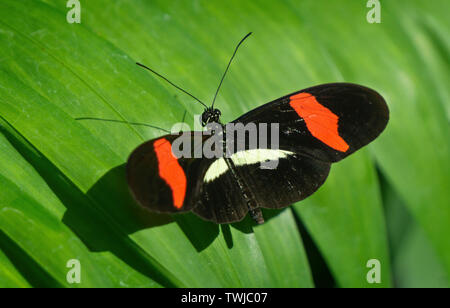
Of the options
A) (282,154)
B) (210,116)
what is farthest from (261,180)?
(210,116)

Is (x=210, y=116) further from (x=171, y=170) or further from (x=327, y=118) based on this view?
(x=327, y=118)

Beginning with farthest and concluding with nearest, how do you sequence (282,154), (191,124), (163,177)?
(282,154) → (191,124) → (163,177)

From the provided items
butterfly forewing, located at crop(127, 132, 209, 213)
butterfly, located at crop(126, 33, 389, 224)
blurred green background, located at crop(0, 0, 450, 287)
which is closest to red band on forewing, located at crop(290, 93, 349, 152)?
butterfly, located at crop(126, 33, 389, 224)

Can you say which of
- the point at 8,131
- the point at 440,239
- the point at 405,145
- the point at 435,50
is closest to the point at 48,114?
the point at 8,131

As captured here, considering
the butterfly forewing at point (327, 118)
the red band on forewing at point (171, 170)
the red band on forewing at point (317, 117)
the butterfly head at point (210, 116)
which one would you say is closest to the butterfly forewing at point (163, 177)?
the red band on forewing at point (171, 170)

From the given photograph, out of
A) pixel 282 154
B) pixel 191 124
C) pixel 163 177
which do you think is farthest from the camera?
pixel 282 154

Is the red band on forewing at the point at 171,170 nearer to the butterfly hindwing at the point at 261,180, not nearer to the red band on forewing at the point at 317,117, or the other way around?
the butterfly hindwing at the point at 261,180
